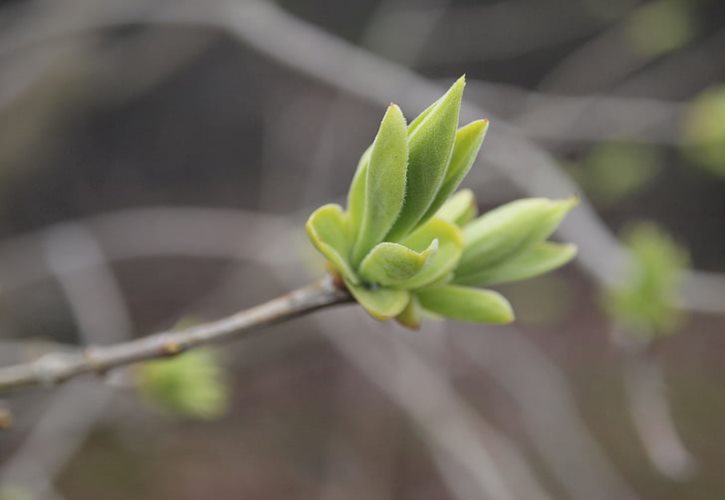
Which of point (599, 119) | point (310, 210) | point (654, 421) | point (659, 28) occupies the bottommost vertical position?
point (654, 421)

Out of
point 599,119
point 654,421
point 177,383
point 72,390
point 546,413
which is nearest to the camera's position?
point 177,383

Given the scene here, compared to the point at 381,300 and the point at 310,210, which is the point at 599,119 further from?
the point at 381,300

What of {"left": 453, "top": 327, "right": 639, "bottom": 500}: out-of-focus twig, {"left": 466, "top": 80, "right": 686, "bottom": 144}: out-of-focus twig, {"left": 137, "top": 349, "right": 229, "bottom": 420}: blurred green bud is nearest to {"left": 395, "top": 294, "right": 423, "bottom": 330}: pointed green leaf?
{"left": 137, "top": 349, "right": 229, "bottom": 420}: blurred green bud

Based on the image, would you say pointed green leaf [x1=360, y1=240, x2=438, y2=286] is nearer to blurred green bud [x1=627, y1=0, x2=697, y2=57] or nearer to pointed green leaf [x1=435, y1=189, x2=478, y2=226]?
pointed green leaf [x1=435, y1=189, x2=478, y2=226]

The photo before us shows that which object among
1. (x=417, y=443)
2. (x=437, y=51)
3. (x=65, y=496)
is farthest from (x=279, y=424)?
(x=437, y=51)

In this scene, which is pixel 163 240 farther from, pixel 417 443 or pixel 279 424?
pixel 417 443

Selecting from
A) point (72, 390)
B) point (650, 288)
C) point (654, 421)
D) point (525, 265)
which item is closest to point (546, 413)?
point (654, 421)
